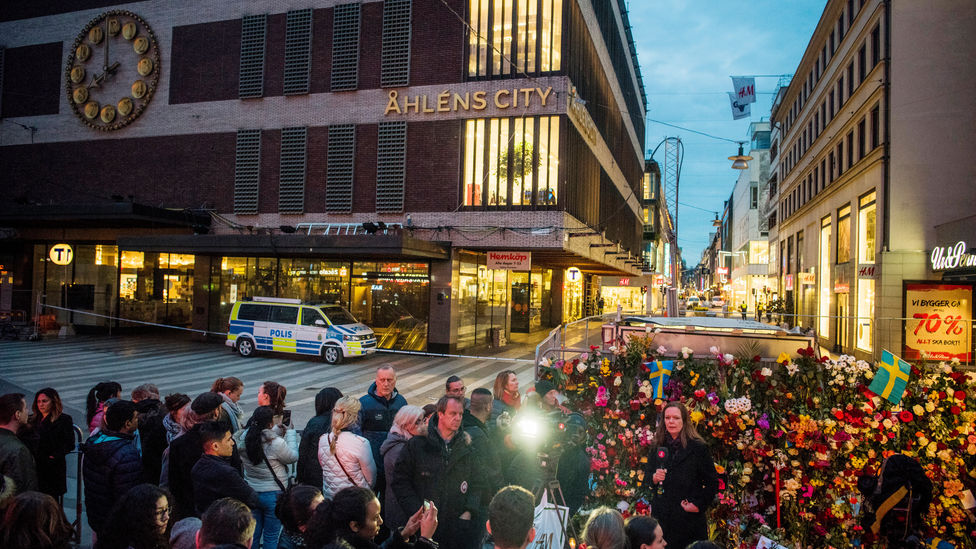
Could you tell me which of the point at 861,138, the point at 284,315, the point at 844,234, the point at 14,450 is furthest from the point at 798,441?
the point at 844,234

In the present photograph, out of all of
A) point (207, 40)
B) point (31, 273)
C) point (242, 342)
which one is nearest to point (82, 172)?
point (31, 273)

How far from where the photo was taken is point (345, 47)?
23.4m

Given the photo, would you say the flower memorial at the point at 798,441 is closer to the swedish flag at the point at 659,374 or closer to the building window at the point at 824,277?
the swedish flag at the point at 659,374

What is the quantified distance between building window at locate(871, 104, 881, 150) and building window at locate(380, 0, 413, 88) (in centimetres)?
1850

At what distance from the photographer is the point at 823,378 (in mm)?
5578

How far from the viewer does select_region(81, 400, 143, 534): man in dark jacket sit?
4.55m

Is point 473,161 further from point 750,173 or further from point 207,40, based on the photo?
point 750,173

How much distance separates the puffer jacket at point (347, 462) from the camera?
181 inches

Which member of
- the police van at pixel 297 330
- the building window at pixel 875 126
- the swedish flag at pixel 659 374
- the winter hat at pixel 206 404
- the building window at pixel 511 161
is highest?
the building window at pixel 875 126

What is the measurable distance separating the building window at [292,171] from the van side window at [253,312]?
5.54 meters

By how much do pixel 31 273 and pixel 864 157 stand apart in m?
39.3

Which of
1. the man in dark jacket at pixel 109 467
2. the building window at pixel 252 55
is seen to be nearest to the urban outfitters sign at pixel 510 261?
the building window at pixel 252 55

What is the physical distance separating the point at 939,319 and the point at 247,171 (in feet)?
89.6

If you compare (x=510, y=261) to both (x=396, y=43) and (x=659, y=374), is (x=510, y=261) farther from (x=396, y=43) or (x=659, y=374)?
(x=659, y=374)
